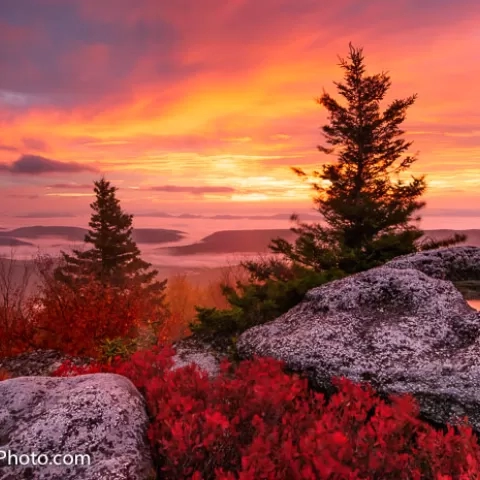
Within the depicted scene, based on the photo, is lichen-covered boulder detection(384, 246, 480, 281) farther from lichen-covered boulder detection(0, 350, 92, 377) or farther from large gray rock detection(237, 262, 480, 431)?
lichen-covered boulder detection(0, 350, 92, 377)

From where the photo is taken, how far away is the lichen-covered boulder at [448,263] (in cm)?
901

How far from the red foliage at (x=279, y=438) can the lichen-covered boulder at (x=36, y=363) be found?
5434 millimetres

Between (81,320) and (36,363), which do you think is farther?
(81,320)

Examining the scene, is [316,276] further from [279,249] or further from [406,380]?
[279,249]

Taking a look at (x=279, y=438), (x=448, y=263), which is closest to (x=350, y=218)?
(x=448, y=263)

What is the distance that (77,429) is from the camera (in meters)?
4.46

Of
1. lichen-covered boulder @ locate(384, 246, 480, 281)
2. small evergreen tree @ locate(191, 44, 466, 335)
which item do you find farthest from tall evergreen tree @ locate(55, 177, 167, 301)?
lichen-covered boulder @ locate(384, 246, 480, 281)

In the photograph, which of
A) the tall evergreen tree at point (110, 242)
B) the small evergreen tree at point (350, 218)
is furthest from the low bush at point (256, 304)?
the tall evergreen tree at point (110, 242)

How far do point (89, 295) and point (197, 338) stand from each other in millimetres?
5862

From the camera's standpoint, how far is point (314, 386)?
20.7 ft

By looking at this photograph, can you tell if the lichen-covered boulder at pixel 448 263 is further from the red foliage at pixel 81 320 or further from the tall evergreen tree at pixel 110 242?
the tall evergreen tree at pixel 110 242

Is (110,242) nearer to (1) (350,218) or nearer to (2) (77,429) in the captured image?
(1) (350,218)

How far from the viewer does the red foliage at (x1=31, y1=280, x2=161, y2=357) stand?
13070 mm

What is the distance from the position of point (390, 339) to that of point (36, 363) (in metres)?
6.87
